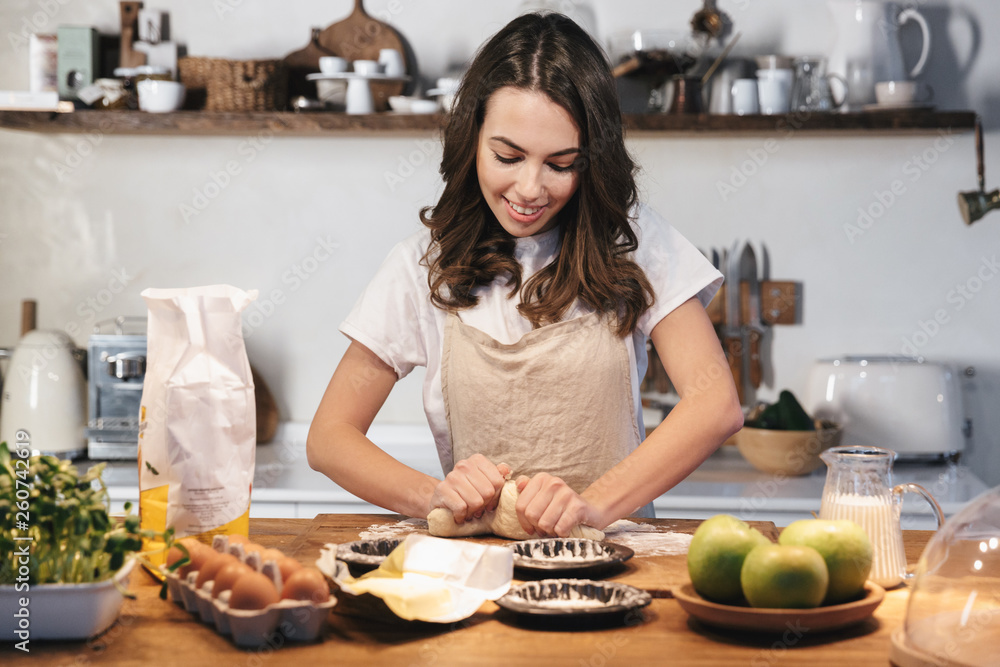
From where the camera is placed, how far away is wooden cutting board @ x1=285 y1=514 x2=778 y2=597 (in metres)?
1.00

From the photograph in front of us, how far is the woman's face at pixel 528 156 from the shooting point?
132cm

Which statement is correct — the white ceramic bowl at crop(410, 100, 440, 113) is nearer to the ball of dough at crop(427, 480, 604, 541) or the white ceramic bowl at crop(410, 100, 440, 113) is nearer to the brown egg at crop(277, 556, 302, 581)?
the ball of dough at crop(427, 480, 604, 541)

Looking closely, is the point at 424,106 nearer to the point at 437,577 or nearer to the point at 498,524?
the point at 498,524

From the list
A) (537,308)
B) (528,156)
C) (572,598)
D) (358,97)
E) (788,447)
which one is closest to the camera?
(572,598)

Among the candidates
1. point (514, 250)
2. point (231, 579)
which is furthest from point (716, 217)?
point (231, 579)

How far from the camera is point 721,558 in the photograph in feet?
2.79

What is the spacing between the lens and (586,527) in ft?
3.71

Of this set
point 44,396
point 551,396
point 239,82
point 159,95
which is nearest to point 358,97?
point 239,82

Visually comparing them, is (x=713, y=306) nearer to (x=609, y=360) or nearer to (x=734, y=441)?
(x=734, y=441)

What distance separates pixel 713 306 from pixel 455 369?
4.36 ft

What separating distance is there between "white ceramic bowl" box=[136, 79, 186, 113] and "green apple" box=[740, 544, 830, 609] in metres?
2.16

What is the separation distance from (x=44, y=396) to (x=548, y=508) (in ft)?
6.15

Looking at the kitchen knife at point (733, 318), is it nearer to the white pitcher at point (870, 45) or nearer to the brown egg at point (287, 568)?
the white pitcher at point (870, 45)

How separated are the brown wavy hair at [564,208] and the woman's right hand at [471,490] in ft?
1.14
